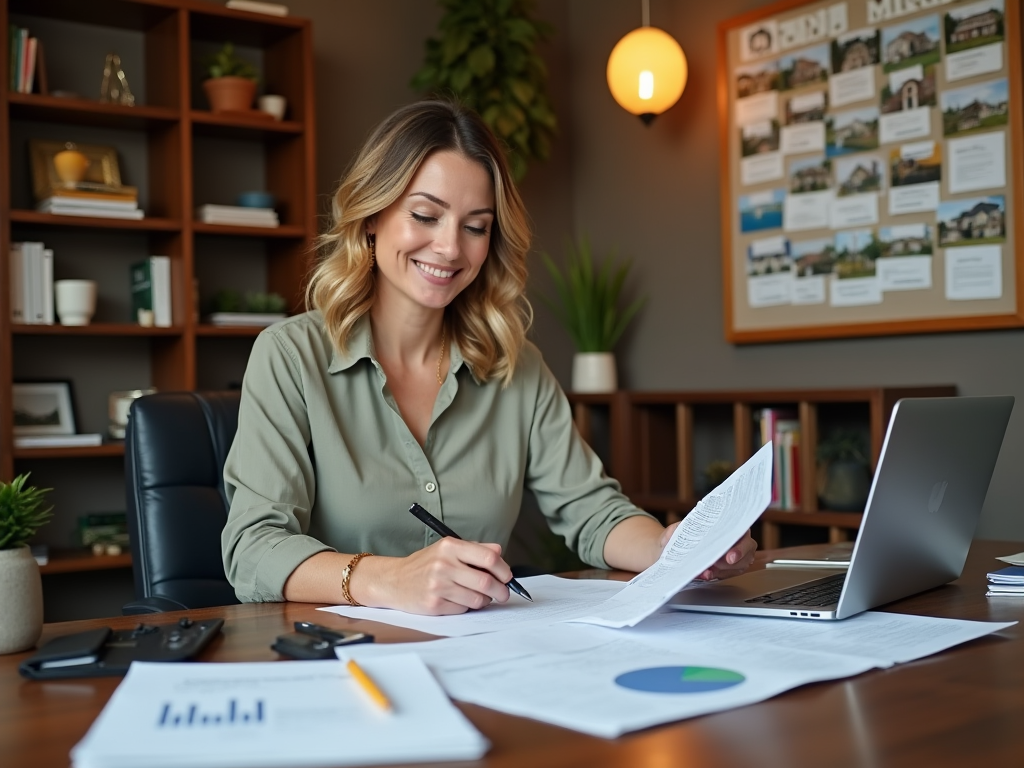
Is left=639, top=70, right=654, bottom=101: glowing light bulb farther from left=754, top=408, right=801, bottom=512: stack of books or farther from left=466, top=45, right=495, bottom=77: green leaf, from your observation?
left=754, top=408, right=801, bottom=512: stack of books

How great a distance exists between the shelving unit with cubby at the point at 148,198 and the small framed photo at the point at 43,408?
0.19 feet

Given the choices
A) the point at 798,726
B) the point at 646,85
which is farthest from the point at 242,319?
the point at 798,726

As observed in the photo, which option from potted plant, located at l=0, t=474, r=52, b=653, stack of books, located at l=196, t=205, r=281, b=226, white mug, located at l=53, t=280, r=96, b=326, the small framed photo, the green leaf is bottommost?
potted plant, located at l=0, t=474, r=52, b=653

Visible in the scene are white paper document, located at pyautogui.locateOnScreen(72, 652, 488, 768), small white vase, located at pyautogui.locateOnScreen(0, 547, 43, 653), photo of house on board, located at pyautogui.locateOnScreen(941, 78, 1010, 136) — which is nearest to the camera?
white paper document, located at pyautogui.locateOnScreen(72, 652, 488, 768)

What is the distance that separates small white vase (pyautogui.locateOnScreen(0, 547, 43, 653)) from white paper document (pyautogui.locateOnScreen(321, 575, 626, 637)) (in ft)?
1.08

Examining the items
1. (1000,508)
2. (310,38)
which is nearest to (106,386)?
(310,38)

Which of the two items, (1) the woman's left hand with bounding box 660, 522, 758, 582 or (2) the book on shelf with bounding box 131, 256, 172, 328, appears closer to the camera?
(1) the woman's left hand with bounding box 660, 522, 758, 582

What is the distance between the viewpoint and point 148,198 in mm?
3568

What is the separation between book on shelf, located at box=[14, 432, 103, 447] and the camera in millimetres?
3114

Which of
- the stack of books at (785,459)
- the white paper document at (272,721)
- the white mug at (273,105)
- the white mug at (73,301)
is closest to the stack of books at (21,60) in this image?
the white mug at (73,301)

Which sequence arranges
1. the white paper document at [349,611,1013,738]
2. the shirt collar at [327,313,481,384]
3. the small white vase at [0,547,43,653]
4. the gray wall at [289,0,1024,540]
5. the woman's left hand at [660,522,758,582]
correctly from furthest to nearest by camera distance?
1. the gray wall at [289,0,1024,540]
2. the shirt collar at [327,313,481,384]
3. the woman's left hand at [660,522,758,582]
4. the small white vase at [0,547,43,653]
5. the white paper document at [349,611,1013,738]

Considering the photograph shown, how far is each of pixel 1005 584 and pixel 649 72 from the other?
261 centimetres

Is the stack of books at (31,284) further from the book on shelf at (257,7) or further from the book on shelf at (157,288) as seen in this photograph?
the book on shelf at (257,7)

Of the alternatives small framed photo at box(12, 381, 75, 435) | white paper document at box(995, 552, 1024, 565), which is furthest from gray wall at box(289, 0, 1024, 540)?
white paper document at box(995, 552, 1024, 565)
